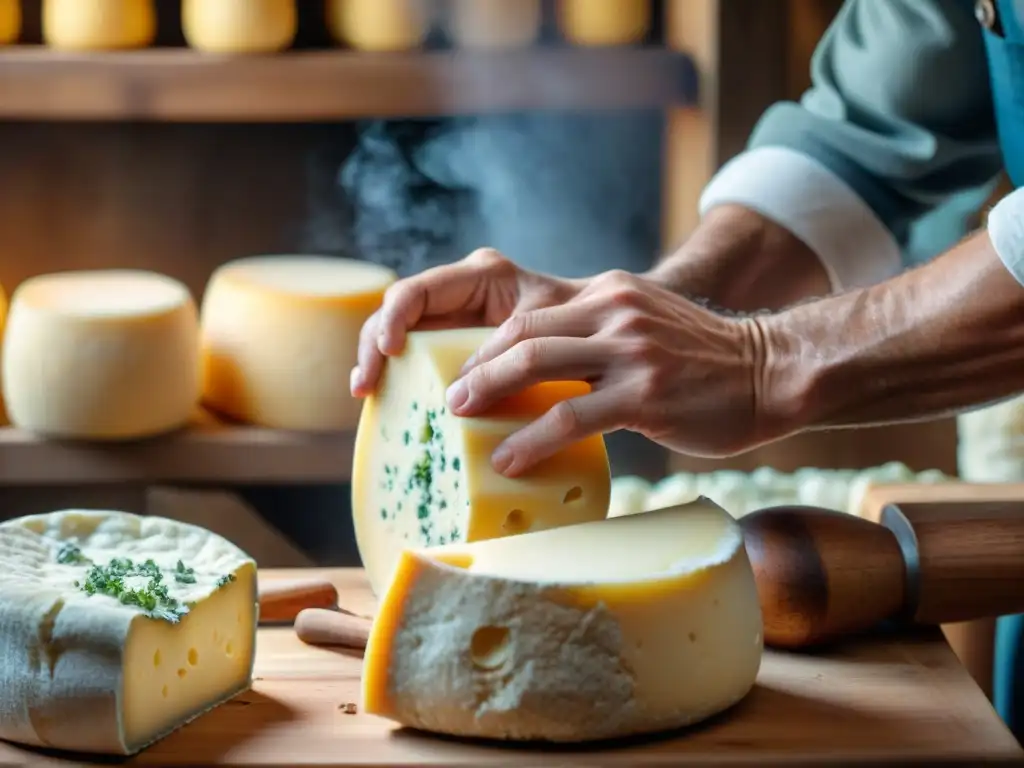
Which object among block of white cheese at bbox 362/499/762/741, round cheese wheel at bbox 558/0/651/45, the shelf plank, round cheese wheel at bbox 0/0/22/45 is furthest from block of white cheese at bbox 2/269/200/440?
block of white cheese at bbox 362/499/762/741

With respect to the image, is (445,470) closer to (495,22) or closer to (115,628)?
(115,628)

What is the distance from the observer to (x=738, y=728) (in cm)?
110

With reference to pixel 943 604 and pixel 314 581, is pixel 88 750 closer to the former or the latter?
pixel 314 581

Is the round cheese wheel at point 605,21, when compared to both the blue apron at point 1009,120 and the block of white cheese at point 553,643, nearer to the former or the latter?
the blue apron at point 1009,120

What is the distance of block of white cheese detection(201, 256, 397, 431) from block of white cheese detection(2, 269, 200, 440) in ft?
0.19

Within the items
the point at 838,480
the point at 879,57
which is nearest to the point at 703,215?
the point at 879,57

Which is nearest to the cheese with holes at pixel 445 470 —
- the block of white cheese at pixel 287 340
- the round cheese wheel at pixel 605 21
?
the block of white cheese at pixel 287 340

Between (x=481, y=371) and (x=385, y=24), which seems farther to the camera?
(x=385, y=24)

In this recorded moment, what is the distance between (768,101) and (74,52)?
1.00 m

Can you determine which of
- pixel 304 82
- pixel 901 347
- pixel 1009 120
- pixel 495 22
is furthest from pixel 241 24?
pixel 901 347

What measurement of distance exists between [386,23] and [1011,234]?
1.20m

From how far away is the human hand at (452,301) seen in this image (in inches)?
53.6

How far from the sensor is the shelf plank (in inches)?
85.5

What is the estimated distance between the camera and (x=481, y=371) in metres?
1.22
